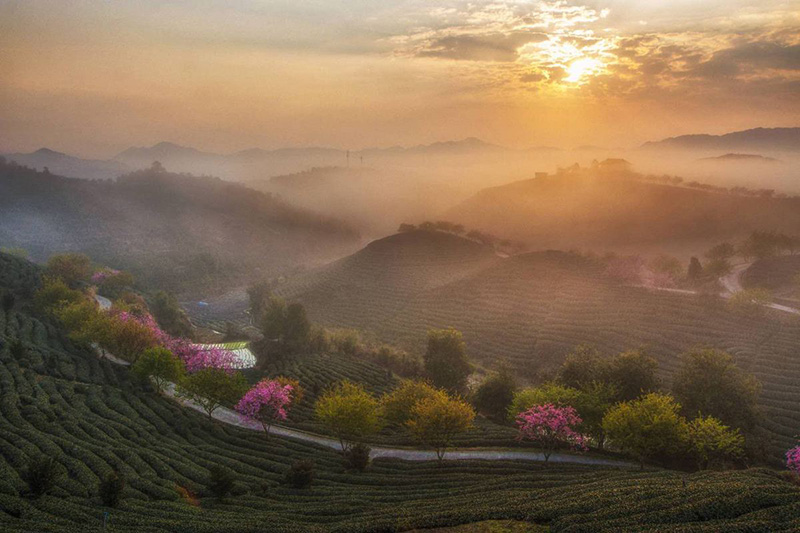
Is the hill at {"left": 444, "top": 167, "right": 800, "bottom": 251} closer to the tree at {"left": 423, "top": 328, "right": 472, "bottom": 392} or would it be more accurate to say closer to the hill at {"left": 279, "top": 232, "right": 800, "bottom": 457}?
the hill at {"left": 279, "top": 232, "right": 800, "bottom": 457}

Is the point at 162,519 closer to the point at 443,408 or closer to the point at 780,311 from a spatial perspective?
the point at 443,408

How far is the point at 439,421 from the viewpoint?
43406mm

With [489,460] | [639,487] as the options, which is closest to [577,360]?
[489,460]

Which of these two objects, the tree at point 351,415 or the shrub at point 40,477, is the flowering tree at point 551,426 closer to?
the tree at point 351,415

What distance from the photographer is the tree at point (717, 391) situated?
4922 cm

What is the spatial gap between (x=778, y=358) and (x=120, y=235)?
203 metres

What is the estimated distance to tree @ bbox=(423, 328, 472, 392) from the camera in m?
70.1

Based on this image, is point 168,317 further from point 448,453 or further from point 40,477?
point 40,477

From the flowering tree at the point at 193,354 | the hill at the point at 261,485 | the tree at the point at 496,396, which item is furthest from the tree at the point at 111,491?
the tree at the point at 496,396

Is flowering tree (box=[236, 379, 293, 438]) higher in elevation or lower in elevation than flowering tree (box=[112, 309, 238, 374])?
higher

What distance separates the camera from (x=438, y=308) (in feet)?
399

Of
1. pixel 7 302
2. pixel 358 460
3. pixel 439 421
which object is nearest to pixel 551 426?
pixel 439 421

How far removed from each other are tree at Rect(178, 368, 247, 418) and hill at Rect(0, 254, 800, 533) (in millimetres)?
2417

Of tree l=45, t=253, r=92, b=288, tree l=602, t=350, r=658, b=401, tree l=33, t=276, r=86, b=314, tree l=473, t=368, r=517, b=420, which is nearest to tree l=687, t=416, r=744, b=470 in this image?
tree l=602, t=350, r=658, b=401
